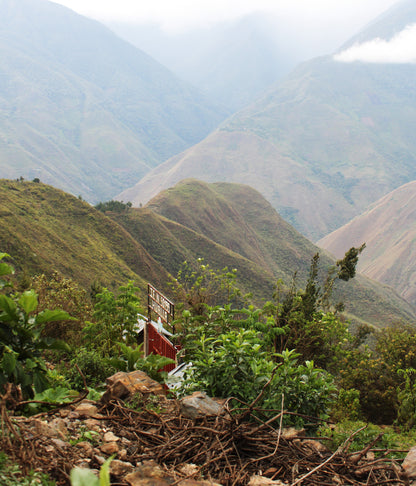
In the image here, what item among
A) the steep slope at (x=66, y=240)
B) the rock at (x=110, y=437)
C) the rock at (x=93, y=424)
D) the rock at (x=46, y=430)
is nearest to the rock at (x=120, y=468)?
the rock at (x=110, y=437)

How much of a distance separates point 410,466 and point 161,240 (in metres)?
38.5

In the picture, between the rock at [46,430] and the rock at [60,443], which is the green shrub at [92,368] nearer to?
the rock at [46,430]

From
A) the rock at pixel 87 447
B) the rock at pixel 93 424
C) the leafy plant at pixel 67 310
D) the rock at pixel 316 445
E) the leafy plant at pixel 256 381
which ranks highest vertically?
the leafy plant at pixel 256 381

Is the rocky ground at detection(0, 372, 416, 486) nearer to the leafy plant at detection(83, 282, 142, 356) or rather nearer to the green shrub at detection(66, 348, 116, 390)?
the green shrub at detection(66, 348, 116, 390)

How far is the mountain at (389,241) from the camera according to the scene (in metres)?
99.1

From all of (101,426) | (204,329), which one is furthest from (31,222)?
(101,426)

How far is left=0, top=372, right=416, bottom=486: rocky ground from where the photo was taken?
3.24 metres

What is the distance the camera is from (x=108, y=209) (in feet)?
139

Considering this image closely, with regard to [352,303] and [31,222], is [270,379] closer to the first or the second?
[31,222]

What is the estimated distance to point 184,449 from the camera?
3828 millimetres

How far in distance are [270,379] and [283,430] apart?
1.70 ft

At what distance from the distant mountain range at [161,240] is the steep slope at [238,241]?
0.43 feet

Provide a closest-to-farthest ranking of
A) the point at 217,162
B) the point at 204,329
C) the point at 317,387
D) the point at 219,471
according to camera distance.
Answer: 1. the point at 219,471
2. the point at 317,387
3. the point at 204,329
4. the point at 217,162

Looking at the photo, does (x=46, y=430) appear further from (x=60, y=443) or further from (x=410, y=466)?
(x=410, y=466)
